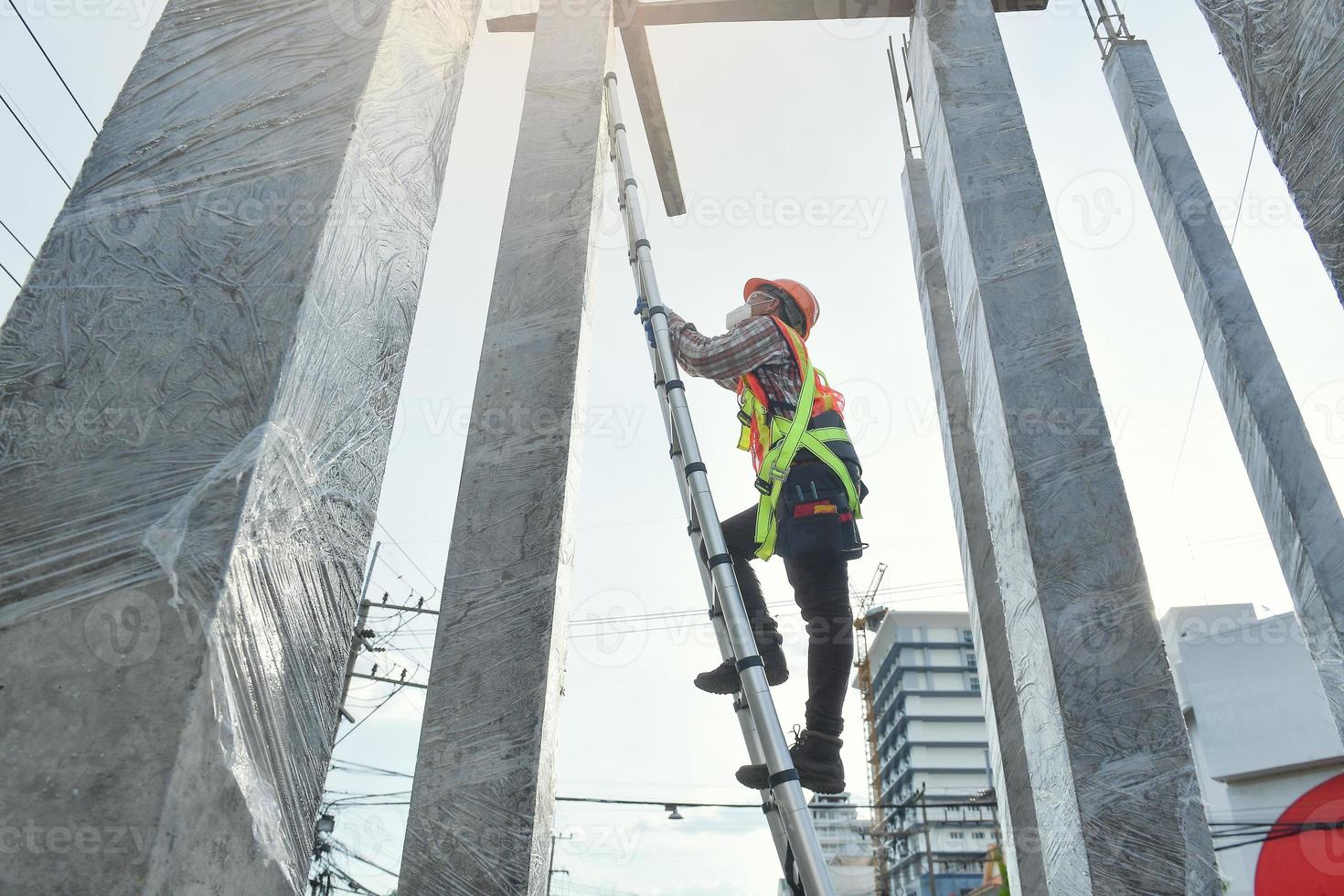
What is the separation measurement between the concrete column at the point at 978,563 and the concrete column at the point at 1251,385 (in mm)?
2071

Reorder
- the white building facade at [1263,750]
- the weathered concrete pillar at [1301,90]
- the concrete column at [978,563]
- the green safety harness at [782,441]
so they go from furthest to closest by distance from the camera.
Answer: the white building facade at [1263,750] < the concrete column at [978,563] < the green safety harness at [782,441] < the weathered concrete pillar at [1301,90]

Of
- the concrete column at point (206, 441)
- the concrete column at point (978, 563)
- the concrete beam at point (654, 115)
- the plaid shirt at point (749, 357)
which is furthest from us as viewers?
the concrete beam at point (654, 115)

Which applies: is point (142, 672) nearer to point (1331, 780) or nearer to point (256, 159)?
point (256, 159)

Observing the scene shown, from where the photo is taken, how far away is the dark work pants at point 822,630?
11.6 ft

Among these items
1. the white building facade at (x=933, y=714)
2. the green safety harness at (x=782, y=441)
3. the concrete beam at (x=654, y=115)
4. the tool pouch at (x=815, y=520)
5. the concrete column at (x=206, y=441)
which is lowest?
the concrete column at (x=206, y=441)

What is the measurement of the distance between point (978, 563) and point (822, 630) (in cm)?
167

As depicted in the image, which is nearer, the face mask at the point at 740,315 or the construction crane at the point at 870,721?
the face mask at the point at 740,315

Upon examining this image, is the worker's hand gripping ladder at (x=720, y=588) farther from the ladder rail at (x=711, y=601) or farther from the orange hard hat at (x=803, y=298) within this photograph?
the orange hard hat at (x=803, y=298)

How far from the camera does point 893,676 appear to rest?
11250 cm

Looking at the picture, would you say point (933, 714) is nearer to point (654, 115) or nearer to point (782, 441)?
point (654, 115)

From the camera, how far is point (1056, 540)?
3.16m

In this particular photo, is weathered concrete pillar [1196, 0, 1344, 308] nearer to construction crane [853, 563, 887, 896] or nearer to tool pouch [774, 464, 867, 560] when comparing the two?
tool pouch [774, 464, 867, 560]

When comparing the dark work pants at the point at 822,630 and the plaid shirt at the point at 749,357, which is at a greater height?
the plaid shirt at the point at 749,357

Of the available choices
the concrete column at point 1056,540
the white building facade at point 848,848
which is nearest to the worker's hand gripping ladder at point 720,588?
the concrete column at point 1056,540
